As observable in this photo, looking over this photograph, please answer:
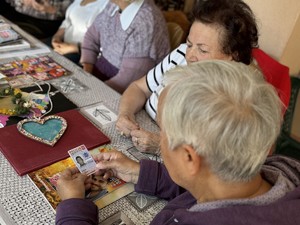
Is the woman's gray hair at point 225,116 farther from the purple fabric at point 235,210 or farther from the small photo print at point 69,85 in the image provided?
the small photo print at point 69,85

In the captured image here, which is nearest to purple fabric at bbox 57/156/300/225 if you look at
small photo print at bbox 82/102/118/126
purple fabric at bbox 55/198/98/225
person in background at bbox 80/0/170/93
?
purple fabric at bbox 55/198/98/225

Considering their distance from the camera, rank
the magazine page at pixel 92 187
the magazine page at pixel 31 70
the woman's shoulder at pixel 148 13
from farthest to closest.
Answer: the woman's shoulder at pixel 148 13
the magazine page at pixel 31 70
the magazine page at pixel 92 187

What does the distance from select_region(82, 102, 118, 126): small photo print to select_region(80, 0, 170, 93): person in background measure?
1.62 feet

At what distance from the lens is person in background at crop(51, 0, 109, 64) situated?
2.19 meters

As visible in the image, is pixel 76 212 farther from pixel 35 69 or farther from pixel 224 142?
pixel 35 69

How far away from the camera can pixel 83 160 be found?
988 mm

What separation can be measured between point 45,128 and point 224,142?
71 cm

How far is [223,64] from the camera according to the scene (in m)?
0.65

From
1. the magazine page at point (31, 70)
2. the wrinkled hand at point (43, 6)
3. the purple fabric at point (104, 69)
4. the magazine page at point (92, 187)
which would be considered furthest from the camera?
the wrinkled hand at point (43, 6)

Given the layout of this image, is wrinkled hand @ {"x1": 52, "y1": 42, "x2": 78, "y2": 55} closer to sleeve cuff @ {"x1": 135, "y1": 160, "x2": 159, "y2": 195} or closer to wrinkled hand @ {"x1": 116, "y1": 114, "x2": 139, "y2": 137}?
wrinkled hand @ {"x1": 116, "y1": 114, "x2": 139, "y2": 137}

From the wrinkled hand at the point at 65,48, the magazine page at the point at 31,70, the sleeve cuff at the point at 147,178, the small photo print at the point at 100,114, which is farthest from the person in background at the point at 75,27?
the sleeve cuff at the point at 147,178

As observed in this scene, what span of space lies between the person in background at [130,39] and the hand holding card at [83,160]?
829 millimetres

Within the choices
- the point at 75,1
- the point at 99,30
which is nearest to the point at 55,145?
the point at 99,30

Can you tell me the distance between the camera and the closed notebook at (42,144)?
0.96 meters
